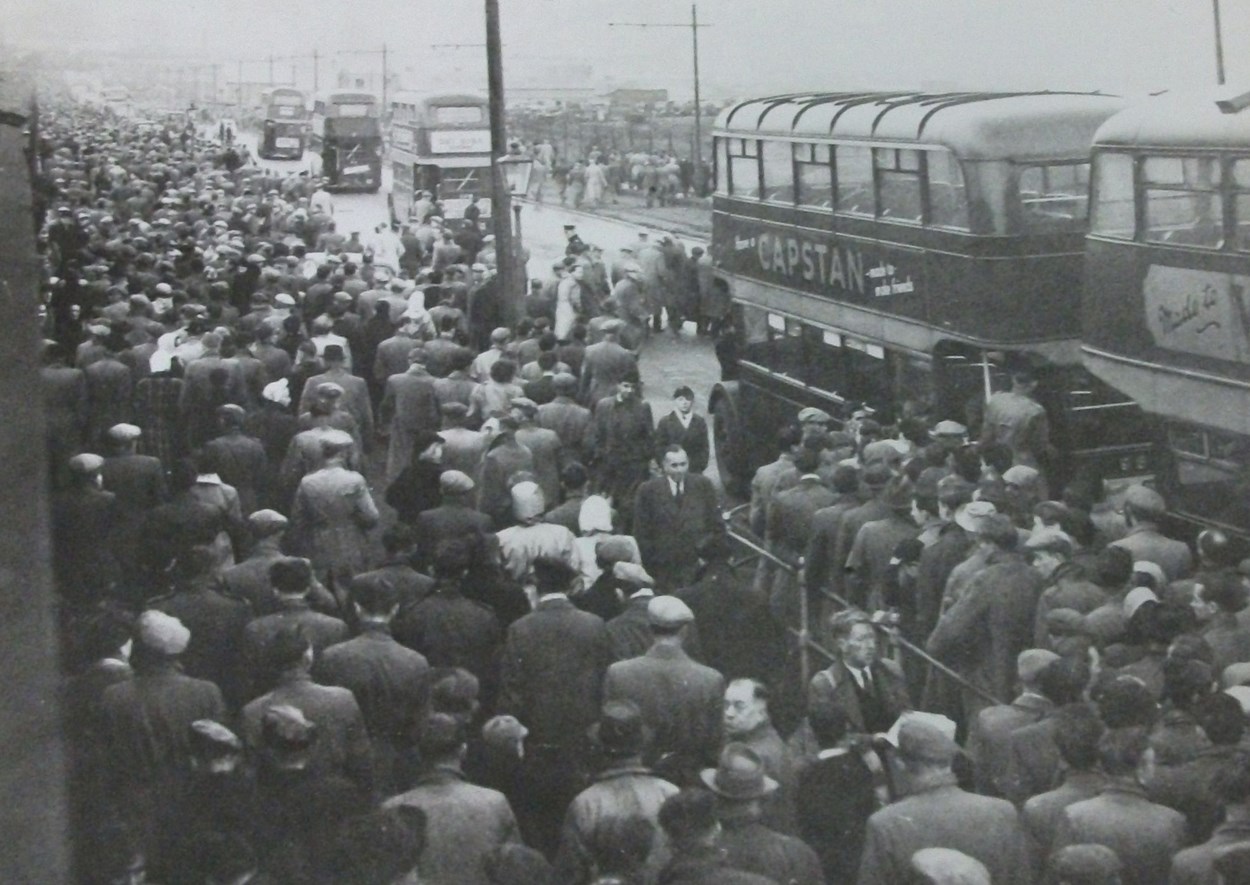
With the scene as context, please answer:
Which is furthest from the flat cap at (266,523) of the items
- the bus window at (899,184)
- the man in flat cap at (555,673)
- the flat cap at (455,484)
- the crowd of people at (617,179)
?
the crowd of people at (617,179)

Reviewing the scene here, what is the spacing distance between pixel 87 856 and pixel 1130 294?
6.75 metres

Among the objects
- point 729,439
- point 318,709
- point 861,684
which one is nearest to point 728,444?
point 729,439

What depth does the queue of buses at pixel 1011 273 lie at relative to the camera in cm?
873

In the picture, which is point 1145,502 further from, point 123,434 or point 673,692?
point 123,434

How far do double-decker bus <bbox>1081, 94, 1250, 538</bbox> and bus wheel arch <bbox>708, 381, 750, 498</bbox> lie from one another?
389 cm

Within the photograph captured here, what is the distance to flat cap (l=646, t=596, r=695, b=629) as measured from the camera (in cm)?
567

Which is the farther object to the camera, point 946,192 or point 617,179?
point 617,179

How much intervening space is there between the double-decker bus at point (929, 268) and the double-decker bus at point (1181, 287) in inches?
26.2

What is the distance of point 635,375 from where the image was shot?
36.9 feet

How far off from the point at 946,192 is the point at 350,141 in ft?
115

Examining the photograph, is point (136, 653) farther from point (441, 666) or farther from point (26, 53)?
point (26, 53)

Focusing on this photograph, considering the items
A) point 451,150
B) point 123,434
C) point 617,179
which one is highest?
point 451,150

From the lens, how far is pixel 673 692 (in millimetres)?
5715

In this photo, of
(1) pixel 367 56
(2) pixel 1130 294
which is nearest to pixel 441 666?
(2) pixel 1130 294
